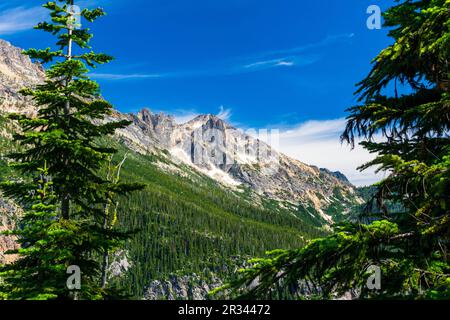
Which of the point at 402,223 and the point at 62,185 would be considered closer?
the point at 402,223

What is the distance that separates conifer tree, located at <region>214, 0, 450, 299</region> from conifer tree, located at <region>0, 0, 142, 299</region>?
8.93m

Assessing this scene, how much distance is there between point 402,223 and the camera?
847 cm

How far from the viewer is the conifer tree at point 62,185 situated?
13.4m

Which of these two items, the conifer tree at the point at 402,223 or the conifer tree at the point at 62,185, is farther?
the conifer tree at the point at 62,185

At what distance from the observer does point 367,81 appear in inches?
373

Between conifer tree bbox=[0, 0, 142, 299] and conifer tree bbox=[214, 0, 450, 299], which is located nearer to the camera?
conifer tree bbox=[214, 0, 450, 299]

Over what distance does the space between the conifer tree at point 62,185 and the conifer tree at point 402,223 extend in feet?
29.3

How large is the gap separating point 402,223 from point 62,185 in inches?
486

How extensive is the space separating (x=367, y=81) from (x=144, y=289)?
200 metres

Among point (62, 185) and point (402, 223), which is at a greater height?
point (62, 185)

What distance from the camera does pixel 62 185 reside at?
14797 mm

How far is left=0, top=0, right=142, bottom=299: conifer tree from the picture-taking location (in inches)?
526
